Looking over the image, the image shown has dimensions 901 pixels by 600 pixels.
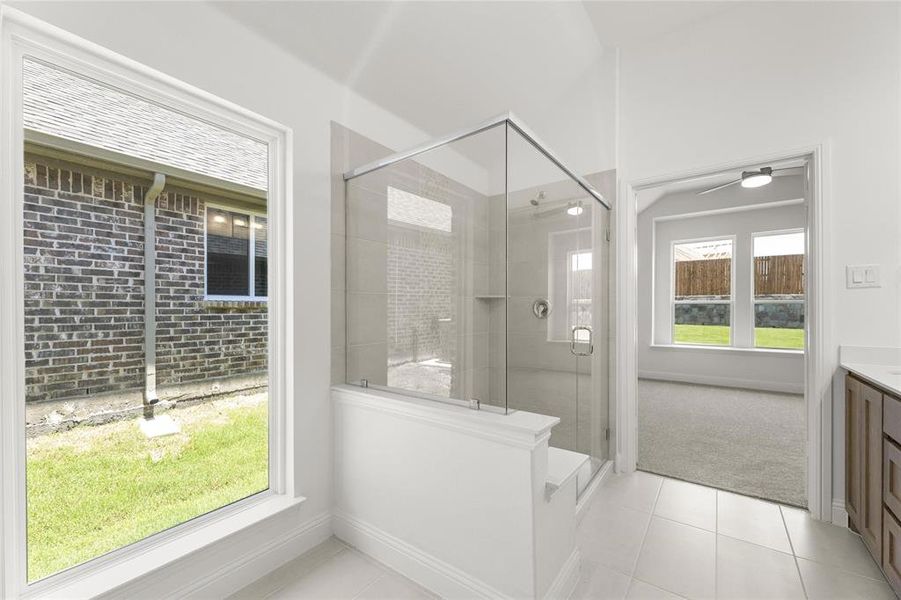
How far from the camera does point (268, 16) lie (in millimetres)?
1588

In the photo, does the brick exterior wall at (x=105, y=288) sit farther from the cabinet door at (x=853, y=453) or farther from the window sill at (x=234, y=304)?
the cabinet door at (x=853, y=453)

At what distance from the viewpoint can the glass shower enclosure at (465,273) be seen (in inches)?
66.9

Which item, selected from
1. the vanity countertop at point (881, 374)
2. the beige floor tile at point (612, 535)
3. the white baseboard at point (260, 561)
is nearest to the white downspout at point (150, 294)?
the white baseboard at point (260, 561)

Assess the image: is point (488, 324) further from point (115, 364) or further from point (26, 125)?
point (26, 125)

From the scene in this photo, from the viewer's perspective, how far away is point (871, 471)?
1.65 metres

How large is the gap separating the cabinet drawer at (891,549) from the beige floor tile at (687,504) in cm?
62

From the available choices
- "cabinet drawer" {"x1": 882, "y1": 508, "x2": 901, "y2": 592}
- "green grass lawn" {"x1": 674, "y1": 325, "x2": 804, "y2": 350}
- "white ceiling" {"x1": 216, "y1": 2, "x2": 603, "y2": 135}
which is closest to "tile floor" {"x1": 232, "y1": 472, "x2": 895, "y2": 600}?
"cabinet drawer" {"x1": 882, "y1": 508, "x2": 901, "y2": 592}

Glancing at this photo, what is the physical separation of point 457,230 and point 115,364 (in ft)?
4.98

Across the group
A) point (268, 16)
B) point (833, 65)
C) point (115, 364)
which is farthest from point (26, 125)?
point (833, 65)

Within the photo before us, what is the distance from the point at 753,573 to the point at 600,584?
2.29 ft

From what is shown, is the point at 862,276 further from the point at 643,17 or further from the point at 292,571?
the point at 292,571

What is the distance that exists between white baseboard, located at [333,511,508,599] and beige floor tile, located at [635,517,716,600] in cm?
75

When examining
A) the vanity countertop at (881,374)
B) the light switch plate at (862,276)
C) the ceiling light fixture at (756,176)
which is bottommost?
the vanity countertop at (881,374)

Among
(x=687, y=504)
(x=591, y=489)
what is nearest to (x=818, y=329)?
(x=687, y=504)
